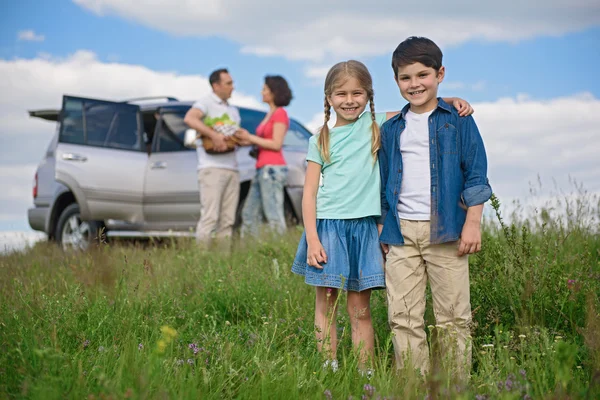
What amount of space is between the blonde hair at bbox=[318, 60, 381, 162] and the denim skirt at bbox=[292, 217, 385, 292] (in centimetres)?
36

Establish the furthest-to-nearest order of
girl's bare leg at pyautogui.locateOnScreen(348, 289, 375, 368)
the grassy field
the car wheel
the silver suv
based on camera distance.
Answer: the car wheel < the silver suv < girl's bare leg at pyautogui.locateOnScreen(348, 289, 375, 368) < the grassy field

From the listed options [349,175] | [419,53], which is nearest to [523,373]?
[349,175]

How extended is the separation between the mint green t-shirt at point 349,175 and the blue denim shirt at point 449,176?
12cm

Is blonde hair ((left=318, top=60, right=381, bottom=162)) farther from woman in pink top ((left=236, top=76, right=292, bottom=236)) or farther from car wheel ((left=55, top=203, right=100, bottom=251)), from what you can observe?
car wheel ((left=55, top=203, right=100, bottom=251))

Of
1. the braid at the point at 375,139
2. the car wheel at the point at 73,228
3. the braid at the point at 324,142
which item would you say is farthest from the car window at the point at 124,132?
the braid at the point at 375,139

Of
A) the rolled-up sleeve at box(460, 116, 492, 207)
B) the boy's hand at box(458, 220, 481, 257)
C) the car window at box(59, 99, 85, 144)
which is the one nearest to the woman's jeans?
the car window at box(59, 99, 85, 144)

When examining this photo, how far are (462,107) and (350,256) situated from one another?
37.9 inches

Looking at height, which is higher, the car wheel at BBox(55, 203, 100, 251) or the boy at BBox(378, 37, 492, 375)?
the boy at BBox(378, 37, 492, 375)

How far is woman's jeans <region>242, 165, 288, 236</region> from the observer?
23.9 ft

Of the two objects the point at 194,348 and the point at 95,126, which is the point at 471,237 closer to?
the point at 194,348

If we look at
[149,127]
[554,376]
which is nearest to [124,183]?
[149,127]

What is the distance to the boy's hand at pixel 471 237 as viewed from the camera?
3.21m

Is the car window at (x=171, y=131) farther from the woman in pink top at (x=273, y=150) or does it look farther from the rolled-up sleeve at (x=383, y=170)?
the rolled-up sleeve at (x=383, y=170)

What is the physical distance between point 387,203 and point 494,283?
0.98 metres
